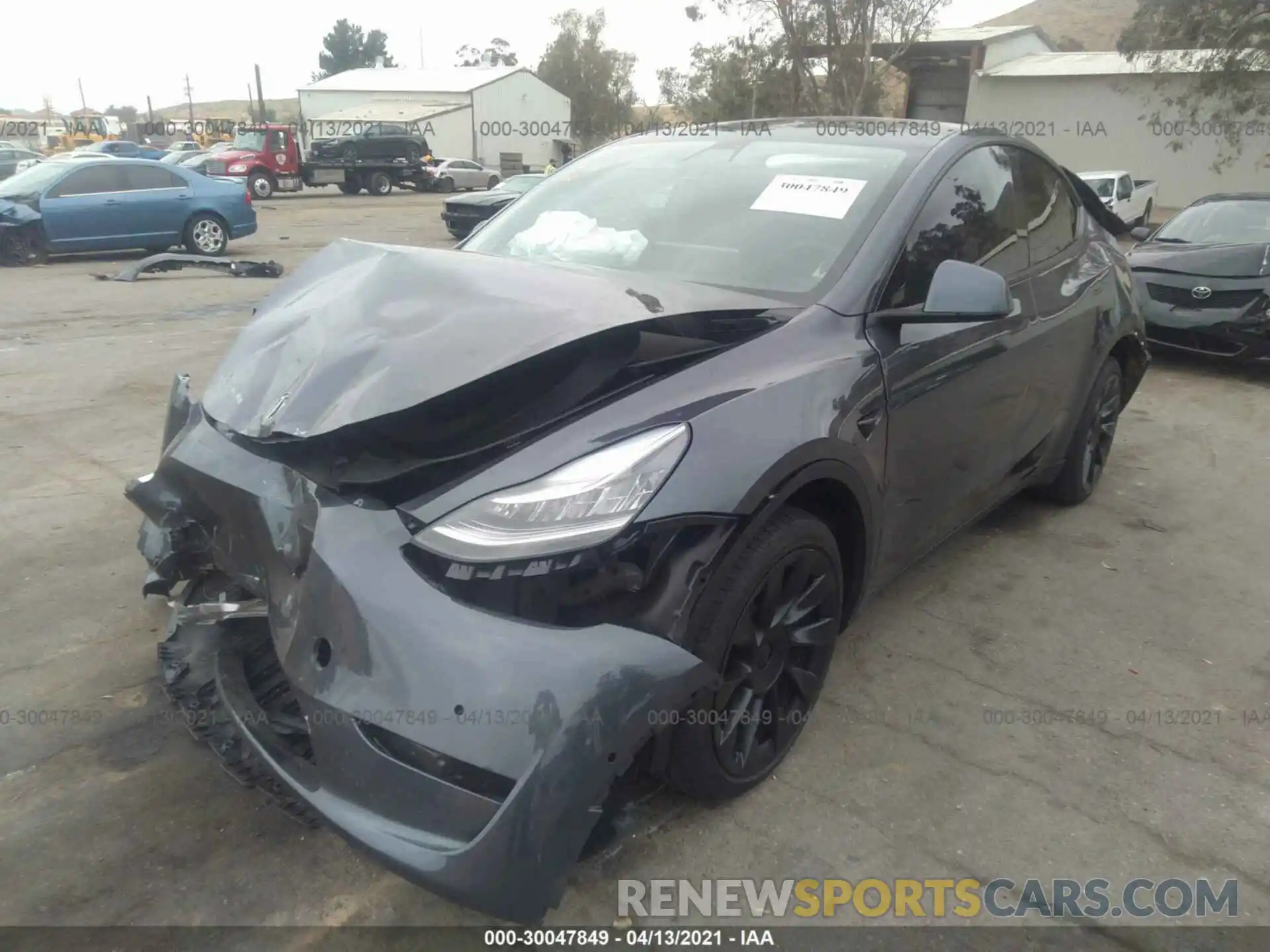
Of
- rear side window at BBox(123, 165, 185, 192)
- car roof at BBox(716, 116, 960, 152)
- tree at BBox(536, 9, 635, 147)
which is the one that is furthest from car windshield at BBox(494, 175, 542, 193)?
tree at BBox(536, 9, 635, 147)

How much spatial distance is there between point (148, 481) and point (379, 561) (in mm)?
1074

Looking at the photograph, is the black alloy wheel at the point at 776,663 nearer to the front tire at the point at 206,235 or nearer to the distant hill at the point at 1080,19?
the front tire at the point at 206,235

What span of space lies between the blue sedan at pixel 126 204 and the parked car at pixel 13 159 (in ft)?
39.6

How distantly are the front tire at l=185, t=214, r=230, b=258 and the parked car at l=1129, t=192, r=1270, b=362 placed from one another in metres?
12.1

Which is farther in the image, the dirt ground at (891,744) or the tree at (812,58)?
the tree at (812,58)

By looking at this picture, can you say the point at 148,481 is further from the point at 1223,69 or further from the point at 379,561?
the point at 1223,69

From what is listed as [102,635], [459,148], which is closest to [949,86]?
[459,148]

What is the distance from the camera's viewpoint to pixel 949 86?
3503 cm

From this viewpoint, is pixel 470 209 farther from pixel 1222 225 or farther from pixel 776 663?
pixel 776 663

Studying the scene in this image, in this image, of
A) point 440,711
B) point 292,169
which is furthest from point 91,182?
point 292,169

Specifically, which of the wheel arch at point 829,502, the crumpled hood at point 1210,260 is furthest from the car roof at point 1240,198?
the wheel arch at point 829,502

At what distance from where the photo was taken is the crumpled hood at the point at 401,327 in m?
1.94

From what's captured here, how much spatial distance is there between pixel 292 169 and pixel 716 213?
3036 centimetres

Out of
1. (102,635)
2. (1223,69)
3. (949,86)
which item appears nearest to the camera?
(102,635)
